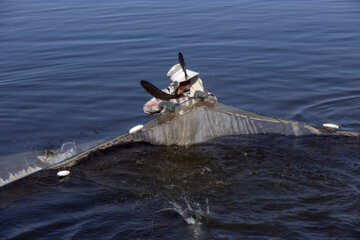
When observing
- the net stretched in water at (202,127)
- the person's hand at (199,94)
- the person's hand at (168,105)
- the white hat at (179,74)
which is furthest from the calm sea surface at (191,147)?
the white hat at (179,74)

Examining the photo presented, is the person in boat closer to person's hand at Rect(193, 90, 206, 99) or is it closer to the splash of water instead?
person's hand at Rect(193, 90, 206, 99)

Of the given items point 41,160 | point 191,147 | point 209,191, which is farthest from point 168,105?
point 41,160

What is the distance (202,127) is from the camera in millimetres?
6723

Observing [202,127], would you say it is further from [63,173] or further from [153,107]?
[63,173]

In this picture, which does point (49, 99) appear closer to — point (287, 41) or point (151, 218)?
point (151, 218)

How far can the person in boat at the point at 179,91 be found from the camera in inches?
271

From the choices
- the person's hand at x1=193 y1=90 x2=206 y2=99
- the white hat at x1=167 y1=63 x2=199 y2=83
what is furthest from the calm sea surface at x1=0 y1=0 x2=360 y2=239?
the white hat at x1=167 y1=63 x2=199 y2=83

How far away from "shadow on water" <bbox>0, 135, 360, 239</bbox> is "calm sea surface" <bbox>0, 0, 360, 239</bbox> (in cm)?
2

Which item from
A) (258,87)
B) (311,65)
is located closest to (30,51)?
(258,87)

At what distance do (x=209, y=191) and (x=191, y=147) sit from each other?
1395 mm

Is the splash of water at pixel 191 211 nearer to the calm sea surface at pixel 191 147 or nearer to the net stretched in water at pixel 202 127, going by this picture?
the calm sea surface at pixel 191 147

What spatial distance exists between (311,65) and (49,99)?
7.15m

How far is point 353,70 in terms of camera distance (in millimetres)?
11242

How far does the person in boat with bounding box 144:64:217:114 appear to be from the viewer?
6871mm
